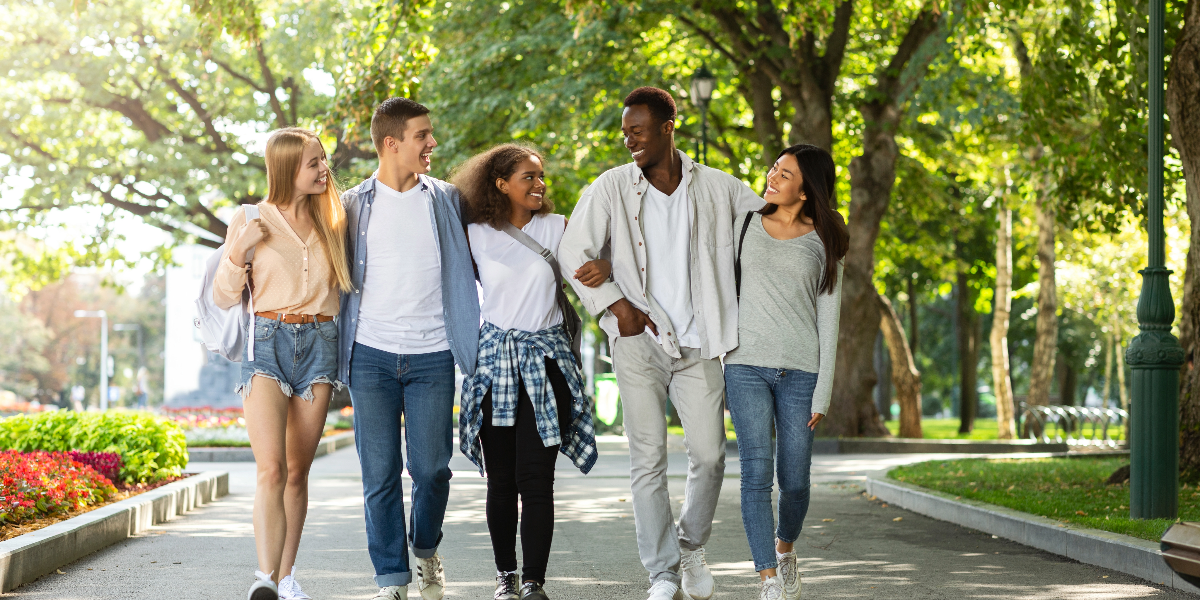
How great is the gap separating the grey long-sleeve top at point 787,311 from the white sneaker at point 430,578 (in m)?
1.53

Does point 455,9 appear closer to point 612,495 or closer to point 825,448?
point 825,448

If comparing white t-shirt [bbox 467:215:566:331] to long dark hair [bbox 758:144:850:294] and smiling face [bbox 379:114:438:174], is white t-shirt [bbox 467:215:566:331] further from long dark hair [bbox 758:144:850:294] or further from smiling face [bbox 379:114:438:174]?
long dark hair [bbox 758:144:850:294]

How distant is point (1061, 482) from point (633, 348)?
22.4 feet

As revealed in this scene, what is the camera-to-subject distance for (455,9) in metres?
18.7

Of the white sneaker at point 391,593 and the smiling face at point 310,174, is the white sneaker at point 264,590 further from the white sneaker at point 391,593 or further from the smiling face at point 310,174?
the smiling face at point 310,174

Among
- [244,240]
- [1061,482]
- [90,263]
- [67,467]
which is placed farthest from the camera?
[90,263]

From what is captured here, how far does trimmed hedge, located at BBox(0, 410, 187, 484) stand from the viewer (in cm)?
982

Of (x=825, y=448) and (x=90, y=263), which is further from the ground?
(x=90, y=263)

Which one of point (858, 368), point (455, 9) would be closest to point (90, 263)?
point (455, 9)

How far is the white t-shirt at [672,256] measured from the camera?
196 inches

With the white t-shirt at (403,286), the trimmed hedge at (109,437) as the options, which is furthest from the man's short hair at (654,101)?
the trimmed hedge at (109,437)

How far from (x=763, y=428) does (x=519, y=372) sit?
3.41 feet

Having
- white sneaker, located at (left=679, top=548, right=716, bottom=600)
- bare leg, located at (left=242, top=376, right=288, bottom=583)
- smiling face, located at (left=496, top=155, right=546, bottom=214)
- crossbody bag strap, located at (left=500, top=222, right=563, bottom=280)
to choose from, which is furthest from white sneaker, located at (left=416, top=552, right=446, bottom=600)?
smiling face, located at (left=496, top=155, right=546, bottom=214)

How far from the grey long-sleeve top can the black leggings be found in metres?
0.81
